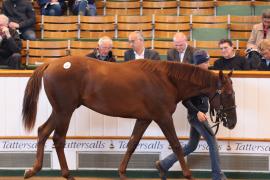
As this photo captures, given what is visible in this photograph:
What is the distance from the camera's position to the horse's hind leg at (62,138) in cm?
793

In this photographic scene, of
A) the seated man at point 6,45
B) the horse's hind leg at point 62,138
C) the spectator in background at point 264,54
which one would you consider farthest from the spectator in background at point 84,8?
the horse's hind leg at point 62,138

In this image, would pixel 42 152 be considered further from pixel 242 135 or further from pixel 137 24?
pixel 137 24

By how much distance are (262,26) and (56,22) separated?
3905 mm

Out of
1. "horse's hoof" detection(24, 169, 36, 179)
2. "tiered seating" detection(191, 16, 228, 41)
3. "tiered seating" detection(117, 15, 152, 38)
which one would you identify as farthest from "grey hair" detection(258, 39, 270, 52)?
"tiered seating" detection(117, 15, 152, 38)

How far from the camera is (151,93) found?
311 inches

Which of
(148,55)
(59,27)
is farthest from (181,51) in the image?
(59,27)

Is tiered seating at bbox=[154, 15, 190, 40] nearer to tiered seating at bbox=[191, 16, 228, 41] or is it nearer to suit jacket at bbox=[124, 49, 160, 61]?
tiered seating at bbox=[191, 16, 228, 41]

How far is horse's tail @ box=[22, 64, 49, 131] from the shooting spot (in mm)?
8062

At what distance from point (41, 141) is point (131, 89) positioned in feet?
4.23

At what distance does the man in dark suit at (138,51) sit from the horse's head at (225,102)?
123 centimetres

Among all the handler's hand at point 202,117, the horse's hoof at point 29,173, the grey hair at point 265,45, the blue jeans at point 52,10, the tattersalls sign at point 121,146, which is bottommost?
the horse's hoof at point 29,173

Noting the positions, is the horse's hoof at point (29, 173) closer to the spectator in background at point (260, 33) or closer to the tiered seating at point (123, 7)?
the spectator in background at point (260, 33)

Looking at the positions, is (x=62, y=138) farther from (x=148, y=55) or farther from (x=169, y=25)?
(x=169, y=25)

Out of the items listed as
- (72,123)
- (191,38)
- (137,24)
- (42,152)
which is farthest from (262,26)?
(42,152)
